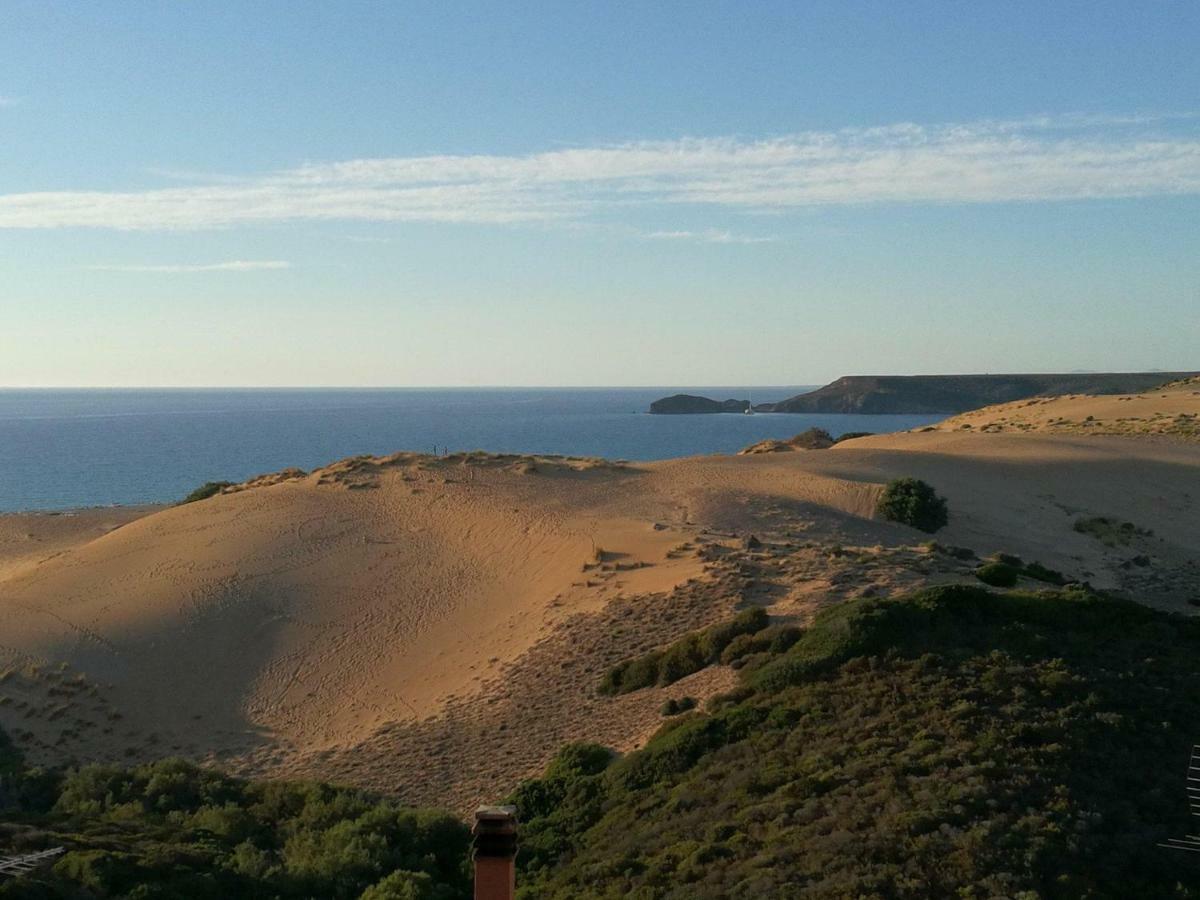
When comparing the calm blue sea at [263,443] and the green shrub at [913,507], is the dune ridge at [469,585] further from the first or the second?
the calm blue sea at [263,443]

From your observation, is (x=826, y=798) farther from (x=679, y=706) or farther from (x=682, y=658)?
(x=682, y=658)

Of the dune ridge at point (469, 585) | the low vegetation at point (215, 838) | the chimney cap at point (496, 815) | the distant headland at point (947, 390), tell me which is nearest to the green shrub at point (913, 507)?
the dune ridge at point (469, 585)

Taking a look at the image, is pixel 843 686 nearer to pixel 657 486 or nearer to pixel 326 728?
pixel 326 728

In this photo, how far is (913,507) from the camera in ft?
101

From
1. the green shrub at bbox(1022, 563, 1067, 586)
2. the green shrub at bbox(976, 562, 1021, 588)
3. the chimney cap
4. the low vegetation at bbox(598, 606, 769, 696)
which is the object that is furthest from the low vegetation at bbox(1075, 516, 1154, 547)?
the chimney cap

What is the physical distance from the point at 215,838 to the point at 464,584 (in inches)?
588

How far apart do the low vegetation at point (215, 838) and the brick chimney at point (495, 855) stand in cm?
508

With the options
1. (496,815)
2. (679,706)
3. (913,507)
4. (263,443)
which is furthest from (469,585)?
(263,443)

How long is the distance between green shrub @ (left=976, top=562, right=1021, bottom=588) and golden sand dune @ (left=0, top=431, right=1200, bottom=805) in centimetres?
133

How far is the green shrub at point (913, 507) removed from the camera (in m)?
30.6

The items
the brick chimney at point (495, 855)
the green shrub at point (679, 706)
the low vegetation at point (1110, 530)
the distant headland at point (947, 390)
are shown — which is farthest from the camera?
the distant headland at point (947, 390)

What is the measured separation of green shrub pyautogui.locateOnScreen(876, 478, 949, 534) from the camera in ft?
100

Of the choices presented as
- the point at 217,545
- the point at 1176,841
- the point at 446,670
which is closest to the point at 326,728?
the point at 446,670

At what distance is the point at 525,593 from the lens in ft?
90.7
